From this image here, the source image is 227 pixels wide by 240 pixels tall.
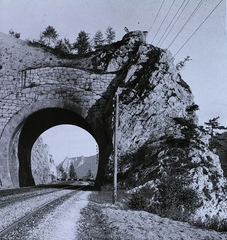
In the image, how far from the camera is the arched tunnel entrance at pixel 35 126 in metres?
19.9

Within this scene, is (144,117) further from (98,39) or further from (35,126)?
(98,39)

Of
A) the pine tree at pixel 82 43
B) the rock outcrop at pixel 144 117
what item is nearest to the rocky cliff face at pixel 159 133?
the rock outcrop at pixel 144 117

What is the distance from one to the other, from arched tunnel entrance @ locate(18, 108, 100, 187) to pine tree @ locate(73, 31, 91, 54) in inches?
504

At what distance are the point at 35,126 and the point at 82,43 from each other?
1588cm

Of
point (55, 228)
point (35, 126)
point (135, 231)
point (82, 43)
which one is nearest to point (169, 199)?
point (135, 231)

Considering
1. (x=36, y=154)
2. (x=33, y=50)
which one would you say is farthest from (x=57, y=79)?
(x=36, y=154)

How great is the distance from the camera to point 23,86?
1967 centimetres

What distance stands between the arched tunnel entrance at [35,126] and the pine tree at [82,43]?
12.8m

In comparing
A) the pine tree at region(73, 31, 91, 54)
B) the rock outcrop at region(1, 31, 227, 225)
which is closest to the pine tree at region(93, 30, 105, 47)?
the pine tree at region(73, 31, 91, 54)

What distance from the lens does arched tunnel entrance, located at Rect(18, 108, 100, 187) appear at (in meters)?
19.9

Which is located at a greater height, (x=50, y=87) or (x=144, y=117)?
(x=50, y=87)

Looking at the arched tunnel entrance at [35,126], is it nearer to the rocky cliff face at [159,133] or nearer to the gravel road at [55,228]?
the rocky cliff face at [159,133]

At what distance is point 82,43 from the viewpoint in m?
33.4

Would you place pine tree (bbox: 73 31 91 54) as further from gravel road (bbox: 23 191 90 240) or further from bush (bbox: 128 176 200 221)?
gravel road (bbox: 23 191 90 240)
